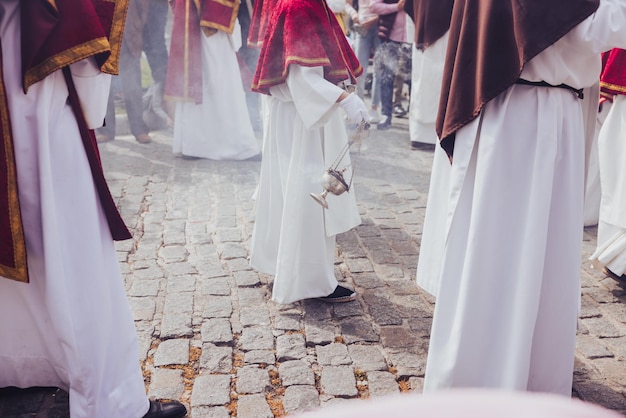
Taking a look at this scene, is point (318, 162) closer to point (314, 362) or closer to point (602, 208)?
point (314, 362)

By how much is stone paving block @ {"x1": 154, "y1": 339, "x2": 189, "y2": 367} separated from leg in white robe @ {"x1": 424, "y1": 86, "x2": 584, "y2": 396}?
1.27 metres

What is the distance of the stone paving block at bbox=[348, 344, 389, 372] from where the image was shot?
3.48 m

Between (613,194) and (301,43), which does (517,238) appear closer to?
(301,43)

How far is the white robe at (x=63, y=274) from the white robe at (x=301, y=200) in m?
1.21

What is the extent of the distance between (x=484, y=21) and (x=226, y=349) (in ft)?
6.58

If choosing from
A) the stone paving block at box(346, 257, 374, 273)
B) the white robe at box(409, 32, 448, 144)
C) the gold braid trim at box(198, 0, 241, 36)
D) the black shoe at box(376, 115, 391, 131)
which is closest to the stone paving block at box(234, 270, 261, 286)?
the stone paving block at box(346, 257, 374, 273)

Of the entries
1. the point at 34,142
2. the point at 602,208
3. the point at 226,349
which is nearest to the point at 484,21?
the point at 34,142

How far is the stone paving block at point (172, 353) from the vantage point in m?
3.49

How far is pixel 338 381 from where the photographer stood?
3346 mm

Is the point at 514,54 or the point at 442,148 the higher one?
the point at 514,54

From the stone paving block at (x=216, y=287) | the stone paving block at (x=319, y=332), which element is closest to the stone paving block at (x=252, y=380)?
the stone paving block at (x=319, y=332)

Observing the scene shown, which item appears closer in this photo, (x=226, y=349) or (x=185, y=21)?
(x=226, y=349)

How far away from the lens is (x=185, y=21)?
291 inches

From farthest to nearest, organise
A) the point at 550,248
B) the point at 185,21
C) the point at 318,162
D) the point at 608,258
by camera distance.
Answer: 1. the point at 185,21
2. the point at 608,258
3. the point at 318,162
4. the point at 550,248
